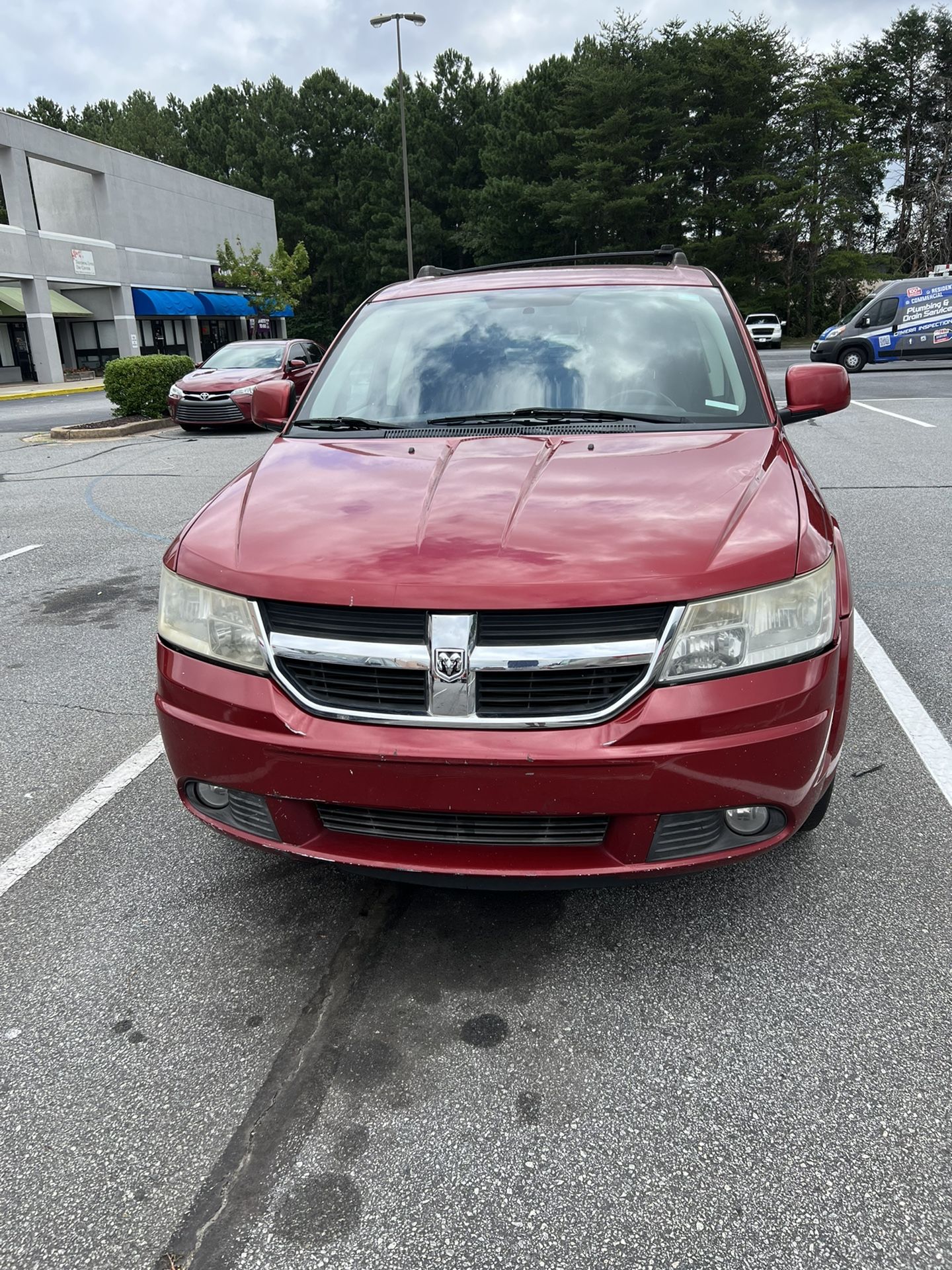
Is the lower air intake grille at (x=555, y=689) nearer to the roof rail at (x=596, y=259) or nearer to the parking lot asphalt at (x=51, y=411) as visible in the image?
the roof rail at (x=596, y=259)

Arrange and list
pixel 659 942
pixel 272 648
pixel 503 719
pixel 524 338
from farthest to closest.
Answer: pixel 524 338 → pixel 659 942 → pixel 272 648 → pixel 503 719

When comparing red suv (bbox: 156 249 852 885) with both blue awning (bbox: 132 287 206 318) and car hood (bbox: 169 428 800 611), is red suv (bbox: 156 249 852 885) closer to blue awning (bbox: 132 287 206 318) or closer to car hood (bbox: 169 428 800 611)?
car hood (bbox: 169 428 800 611)

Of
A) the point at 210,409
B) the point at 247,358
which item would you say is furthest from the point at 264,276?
the point at 210,409

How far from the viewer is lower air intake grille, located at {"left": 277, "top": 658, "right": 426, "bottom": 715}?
2.12 meters

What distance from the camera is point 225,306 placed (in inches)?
1688

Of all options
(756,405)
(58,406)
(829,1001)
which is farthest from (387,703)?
(58,406)

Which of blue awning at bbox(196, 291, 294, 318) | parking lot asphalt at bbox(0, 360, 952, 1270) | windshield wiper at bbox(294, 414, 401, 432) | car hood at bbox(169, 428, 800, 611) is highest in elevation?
blue awning at bbox(196, 291, 294, 318)

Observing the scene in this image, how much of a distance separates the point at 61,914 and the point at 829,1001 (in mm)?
2119

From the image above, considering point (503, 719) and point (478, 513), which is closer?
point (503, 719)

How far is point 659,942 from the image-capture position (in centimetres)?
249

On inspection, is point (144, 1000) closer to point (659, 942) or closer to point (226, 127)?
point (659, 942)

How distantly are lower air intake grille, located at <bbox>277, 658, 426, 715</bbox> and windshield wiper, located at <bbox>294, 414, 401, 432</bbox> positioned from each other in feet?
3.93

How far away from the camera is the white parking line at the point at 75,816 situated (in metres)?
2.99

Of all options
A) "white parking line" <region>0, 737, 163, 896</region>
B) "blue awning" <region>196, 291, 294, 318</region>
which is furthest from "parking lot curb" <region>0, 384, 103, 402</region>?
"white parking line" <region>0, 737, 163, 896</region>
